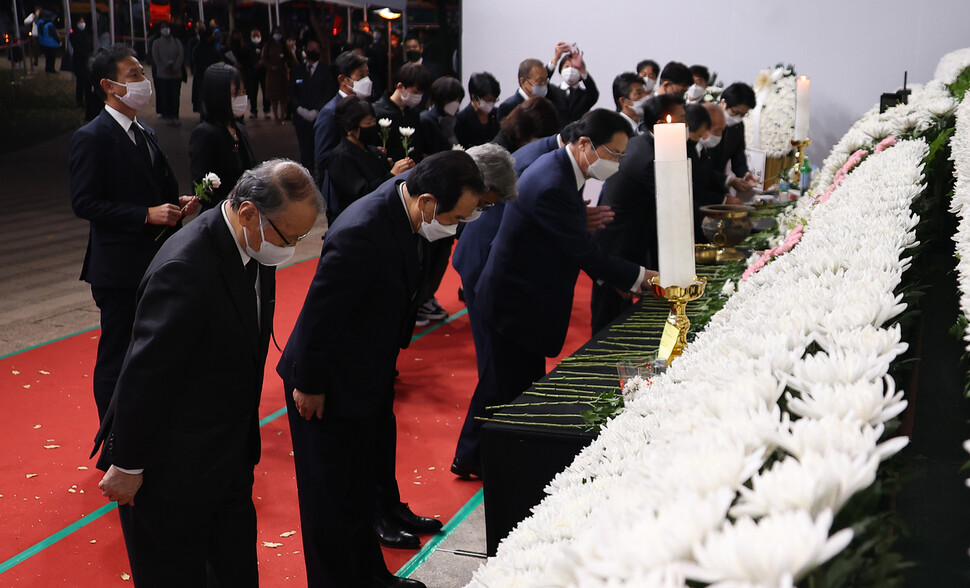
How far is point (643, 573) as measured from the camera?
0.66 m

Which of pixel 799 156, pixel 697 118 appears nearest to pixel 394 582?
pixel 697 118

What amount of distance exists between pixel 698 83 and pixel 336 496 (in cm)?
657

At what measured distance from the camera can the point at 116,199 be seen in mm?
3809

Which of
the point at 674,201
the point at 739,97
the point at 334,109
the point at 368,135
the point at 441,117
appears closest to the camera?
the point at 674,201

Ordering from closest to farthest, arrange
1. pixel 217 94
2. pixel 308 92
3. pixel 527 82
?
pixel 217 94 → pixel 527 82 → pixel 308 92

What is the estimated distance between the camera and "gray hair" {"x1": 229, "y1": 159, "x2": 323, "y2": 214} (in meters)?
2.25

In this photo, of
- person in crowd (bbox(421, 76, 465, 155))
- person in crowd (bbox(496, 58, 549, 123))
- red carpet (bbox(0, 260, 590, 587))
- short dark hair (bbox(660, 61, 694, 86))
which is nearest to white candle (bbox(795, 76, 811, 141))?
short dark hair (bbox(660, 61, 694, 86))

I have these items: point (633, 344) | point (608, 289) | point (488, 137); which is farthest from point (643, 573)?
point (488, 137)

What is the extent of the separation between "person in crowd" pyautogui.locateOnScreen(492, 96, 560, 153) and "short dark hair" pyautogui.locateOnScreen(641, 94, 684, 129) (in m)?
0.51

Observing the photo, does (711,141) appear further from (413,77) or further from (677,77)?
(413,77)

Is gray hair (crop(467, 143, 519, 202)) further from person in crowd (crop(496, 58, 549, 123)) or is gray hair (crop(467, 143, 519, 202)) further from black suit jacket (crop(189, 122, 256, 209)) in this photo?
person in crowd (crop(496, 58, 549, 123))

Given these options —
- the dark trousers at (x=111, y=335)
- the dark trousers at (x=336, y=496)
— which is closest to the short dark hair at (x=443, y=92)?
the dark trousers at (x=111, y=335)

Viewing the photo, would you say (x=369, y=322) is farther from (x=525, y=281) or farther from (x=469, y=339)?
(x=469, y=339)

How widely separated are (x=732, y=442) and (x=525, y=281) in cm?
289
